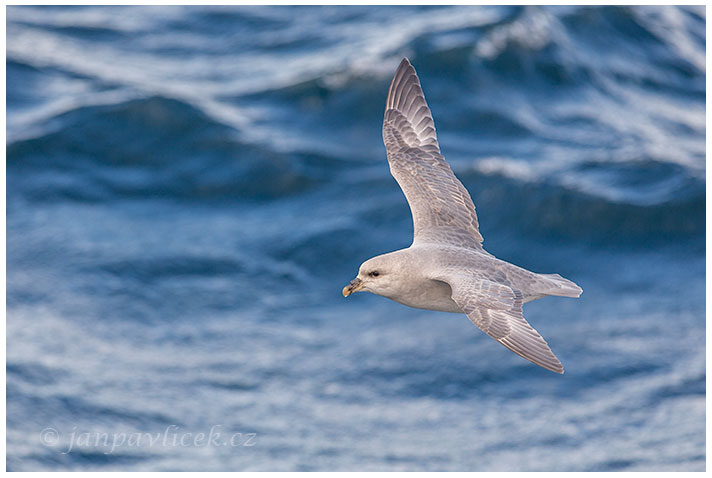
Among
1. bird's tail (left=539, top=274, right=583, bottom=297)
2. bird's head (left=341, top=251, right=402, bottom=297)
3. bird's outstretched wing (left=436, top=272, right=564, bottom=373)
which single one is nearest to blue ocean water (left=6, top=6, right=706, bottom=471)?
bird's tail (left=539, top=274, right=583, bottom=297)

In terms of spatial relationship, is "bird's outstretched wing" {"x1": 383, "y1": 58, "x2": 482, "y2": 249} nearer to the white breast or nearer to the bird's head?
the white breast

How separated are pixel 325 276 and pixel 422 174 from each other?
17.4 meters

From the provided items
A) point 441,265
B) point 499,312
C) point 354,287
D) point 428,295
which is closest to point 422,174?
point 441,265

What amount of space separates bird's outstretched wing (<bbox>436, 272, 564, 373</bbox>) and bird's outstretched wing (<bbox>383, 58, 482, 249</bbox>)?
1.35 m

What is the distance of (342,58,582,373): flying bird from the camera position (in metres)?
7.64

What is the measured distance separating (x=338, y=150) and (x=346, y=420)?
7.51 m

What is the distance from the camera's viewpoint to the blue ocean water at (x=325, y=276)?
87.4ft

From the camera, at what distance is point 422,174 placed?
10.2m

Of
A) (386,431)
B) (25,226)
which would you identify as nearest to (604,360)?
(386,431)

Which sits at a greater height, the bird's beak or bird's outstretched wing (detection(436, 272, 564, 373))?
the bird's beak

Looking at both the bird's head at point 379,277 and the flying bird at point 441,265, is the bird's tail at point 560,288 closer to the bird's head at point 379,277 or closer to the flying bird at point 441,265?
the flying bird at point 441,265

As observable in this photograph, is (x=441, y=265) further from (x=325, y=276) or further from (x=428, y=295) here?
(x=325, y=276)

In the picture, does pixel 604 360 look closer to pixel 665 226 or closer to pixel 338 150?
pixel 665 226

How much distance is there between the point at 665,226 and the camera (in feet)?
86.0
